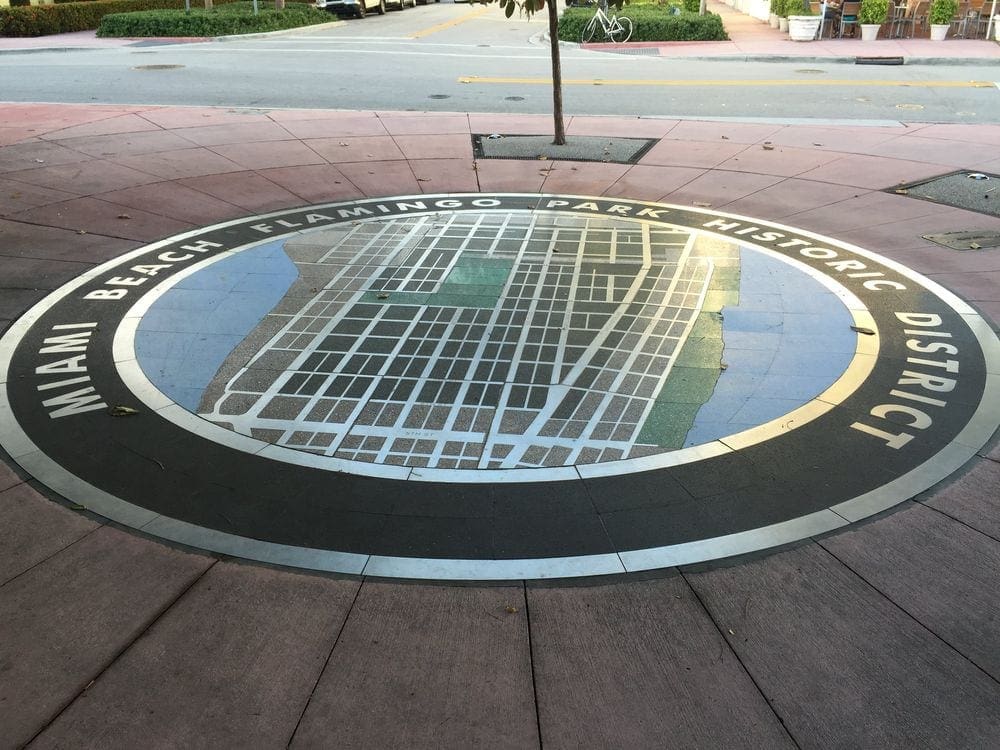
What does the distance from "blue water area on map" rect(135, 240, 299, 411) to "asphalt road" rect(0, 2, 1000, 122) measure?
864cm

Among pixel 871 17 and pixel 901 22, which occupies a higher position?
pixel 871 17

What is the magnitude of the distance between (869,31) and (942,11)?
2.05 meters

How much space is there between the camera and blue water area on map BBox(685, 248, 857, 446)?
18.0ft

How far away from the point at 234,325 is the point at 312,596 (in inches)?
136

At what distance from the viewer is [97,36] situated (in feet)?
88.2

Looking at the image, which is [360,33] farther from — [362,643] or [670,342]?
[362,643]

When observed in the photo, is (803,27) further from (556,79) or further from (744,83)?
(556,79)

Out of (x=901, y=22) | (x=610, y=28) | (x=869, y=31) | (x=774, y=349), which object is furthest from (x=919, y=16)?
(x=774, y=349)

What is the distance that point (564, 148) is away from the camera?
12.3 meters

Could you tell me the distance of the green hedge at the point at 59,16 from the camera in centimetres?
2725

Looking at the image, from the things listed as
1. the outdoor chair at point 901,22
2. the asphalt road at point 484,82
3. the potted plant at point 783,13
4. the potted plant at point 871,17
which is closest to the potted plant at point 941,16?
the outdoor chair at point 901,22

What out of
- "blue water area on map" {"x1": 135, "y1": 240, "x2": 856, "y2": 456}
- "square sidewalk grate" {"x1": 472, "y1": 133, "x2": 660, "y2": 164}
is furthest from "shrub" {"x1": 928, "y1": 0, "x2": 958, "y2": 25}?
"blue water area on map" {"x1": 135, "y1": 240, "x2": 856, "y2": 456}

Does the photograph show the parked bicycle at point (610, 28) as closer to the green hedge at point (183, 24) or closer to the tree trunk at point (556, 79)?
the green hedge at point (183, 24)

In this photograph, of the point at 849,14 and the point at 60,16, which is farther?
the point at 60,16
